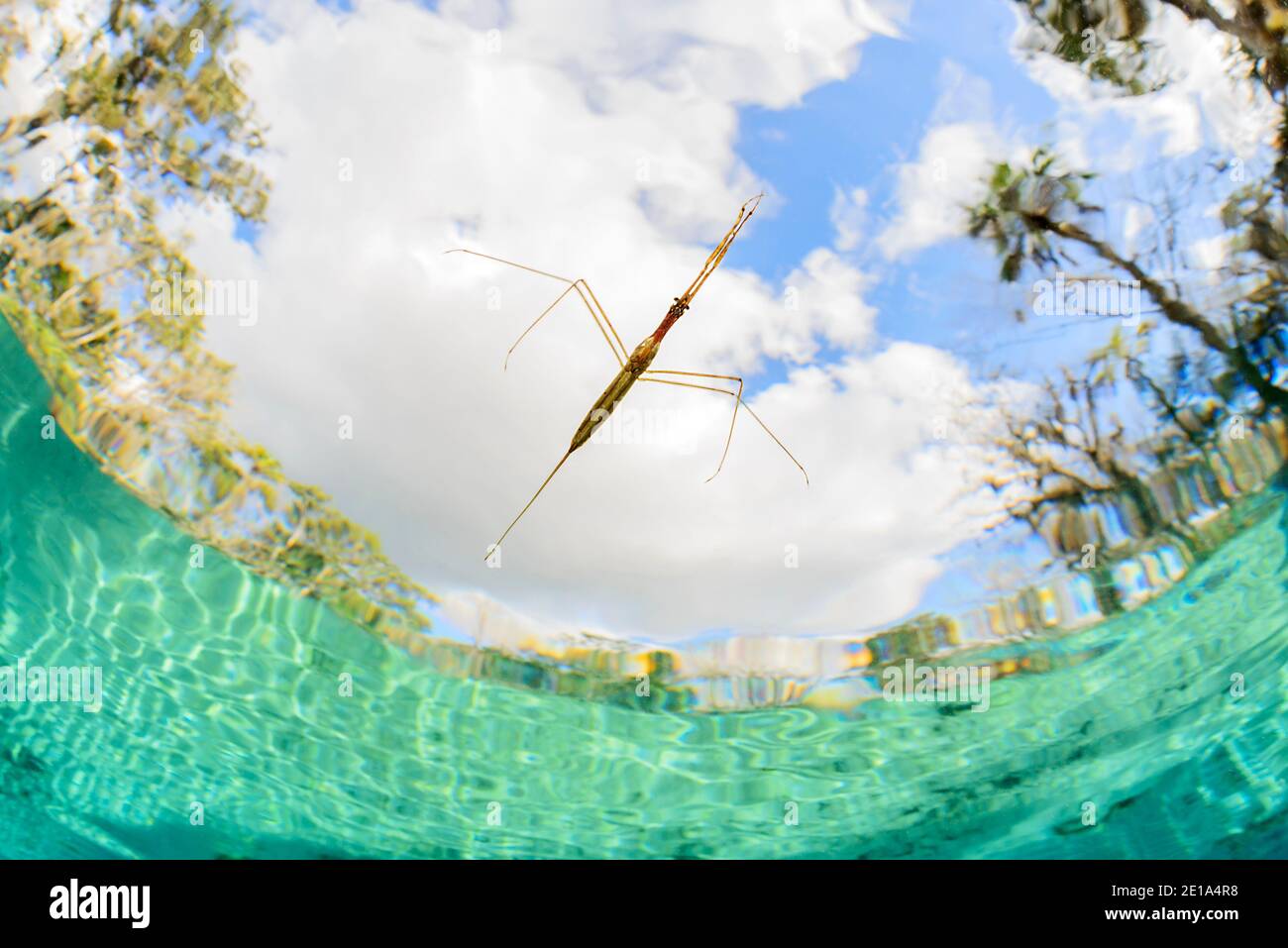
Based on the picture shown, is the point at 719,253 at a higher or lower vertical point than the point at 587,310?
lower

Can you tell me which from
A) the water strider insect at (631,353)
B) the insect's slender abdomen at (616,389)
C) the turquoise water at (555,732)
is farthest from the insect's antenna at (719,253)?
the turquoise water at (555,732)

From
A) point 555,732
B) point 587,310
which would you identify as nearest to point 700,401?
point 587,310

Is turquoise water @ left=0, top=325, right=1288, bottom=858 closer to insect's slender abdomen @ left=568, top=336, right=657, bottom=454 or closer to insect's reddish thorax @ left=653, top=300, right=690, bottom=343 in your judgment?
insect's slender abdomen @ left=568, top=336, right=657, bottom=454

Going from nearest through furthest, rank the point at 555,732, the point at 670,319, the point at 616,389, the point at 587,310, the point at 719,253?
the point at 670,319, the point at 616,389, the point at 719,253, the point at 587,310, the point at 555,732

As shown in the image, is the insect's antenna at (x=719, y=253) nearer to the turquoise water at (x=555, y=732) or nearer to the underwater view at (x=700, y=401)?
the underwater view at (x=700, y=401)

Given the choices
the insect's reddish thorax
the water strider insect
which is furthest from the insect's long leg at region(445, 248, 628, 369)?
the insect's reddish thorax

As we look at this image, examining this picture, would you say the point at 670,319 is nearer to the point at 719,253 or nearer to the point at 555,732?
the point at 719,253

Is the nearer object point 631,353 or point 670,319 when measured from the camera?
point 670,319
